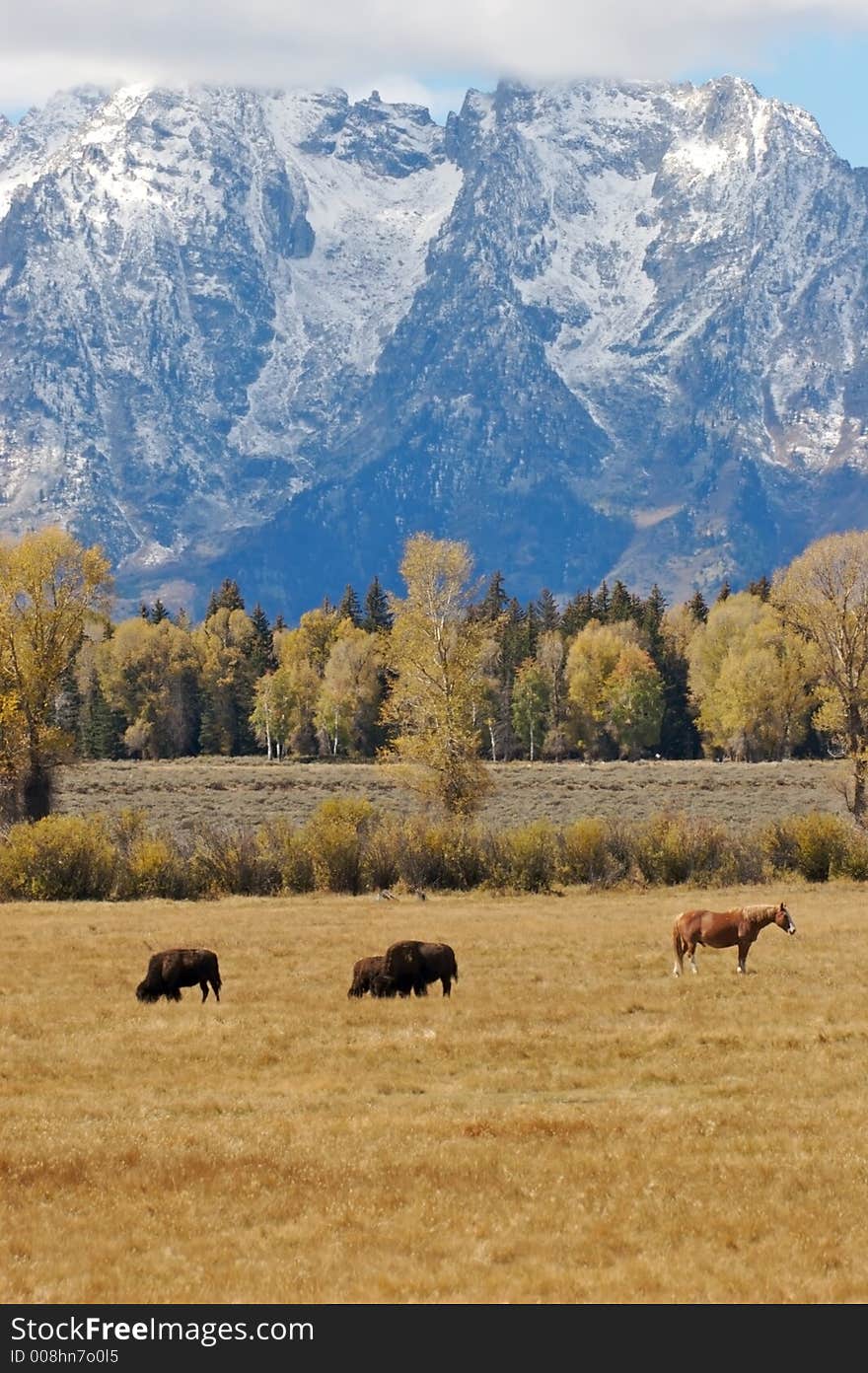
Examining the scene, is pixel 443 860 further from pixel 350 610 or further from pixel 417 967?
pixel 350 610

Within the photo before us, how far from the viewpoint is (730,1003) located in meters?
27.2

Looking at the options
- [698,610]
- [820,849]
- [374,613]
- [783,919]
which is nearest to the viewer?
[783,919]

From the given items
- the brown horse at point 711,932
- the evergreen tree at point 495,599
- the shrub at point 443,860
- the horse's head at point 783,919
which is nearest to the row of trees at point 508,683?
the evergreen tree at point 495,599

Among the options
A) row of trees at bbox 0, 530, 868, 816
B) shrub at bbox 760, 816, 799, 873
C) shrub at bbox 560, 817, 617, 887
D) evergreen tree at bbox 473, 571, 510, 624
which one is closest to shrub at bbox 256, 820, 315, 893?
shrub at bbox 560, 817, 617, 887

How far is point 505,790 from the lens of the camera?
112 m

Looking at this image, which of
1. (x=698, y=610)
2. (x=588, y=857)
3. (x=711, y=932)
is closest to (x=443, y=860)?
(x=588, y=857)

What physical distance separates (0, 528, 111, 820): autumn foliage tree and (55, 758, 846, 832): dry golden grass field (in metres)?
17.0

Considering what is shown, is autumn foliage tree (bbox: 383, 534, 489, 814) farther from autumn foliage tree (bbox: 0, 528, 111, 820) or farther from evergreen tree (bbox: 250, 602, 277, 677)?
evergreen tree (bbox: 250, 602, 277, 677)

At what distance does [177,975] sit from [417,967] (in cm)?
439

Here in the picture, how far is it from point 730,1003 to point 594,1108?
7.65 m

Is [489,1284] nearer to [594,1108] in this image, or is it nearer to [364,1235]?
[364,1235]

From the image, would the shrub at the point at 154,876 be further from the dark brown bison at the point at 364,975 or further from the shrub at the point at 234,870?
the dark brown bison at the point at 364,975

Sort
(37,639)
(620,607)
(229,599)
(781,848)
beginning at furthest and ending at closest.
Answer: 1. (229,599)
2. (620,607)
3. (37,639)
4. (781,848)

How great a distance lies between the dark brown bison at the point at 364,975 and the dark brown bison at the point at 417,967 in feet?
0.50
